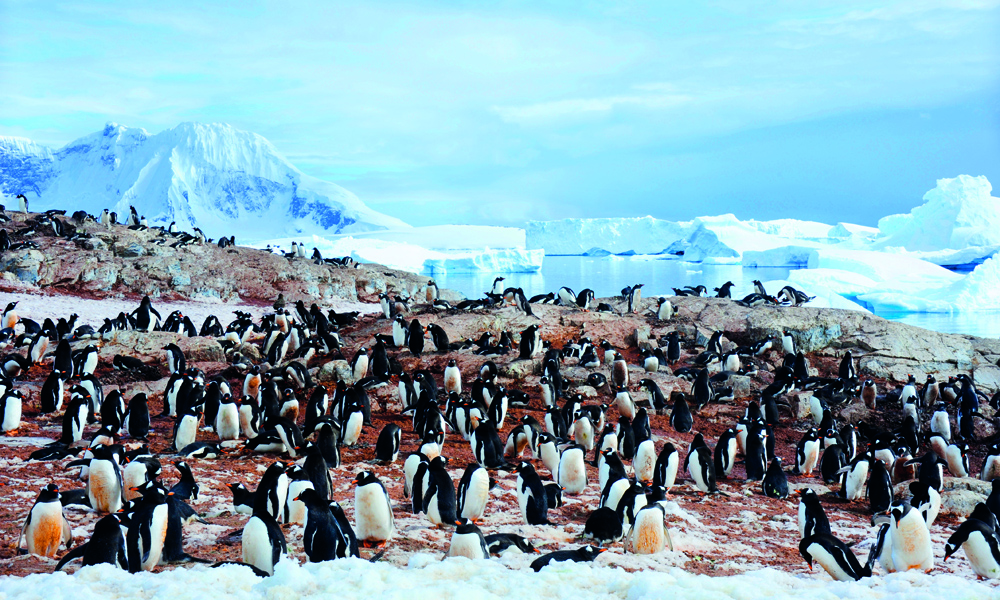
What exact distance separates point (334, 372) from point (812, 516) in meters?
8.90

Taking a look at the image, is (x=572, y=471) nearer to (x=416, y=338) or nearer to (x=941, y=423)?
(x=416, y=338)

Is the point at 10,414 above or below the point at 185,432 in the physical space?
above

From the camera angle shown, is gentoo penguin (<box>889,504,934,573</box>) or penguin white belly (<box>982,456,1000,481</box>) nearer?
gentoo penguin (<box>889,504,934,573</box>)

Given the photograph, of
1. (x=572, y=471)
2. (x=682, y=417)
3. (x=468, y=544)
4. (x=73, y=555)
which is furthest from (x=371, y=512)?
(x=682, y=417)

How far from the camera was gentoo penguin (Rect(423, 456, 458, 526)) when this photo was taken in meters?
6.45

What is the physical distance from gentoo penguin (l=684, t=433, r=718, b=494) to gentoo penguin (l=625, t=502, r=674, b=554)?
261cm

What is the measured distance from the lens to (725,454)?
9.45m

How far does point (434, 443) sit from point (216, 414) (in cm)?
352

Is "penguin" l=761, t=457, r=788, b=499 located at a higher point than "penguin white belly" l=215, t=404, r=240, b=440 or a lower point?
lower

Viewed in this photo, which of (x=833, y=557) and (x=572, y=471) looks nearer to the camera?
(x=833, y=557)

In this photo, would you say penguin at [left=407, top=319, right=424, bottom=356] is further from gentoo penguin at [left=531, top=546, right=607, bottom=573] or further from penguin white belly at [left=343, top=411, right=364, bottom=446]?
gentoo penguin at [left=531, top=546, right=607, bottom=573]

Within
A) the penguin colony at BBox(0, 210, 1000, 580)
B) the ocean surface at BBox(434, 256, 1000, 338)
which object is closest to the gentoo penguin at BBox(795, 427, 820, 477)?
the penguin colony at BBox(0, 210, 1000, 580)

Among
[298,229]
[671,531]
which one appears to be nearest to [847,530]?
[671,531]

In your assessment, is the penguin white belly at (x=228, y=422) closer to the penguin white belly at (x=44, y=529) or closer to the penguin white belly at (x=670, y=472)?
the penguin white belly at (x=44, y=529)
